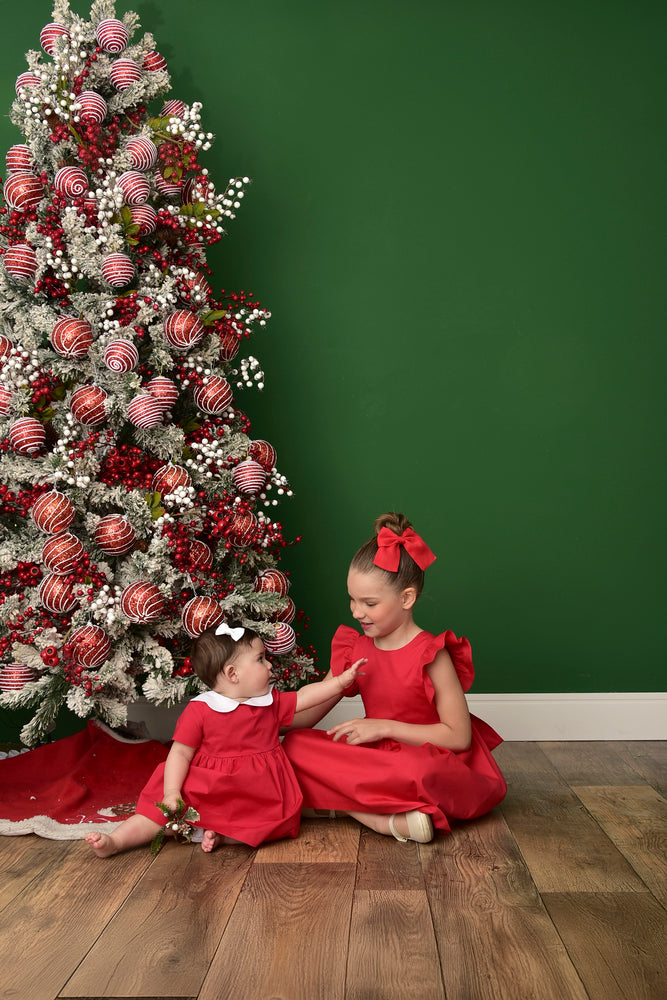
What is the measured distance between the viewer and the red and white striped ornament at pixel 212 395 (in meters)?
2.15

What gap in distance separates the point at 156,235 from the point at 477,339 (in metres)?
1.05

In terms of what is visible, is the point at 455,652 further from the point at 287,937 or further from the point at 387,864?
the point at 287,937

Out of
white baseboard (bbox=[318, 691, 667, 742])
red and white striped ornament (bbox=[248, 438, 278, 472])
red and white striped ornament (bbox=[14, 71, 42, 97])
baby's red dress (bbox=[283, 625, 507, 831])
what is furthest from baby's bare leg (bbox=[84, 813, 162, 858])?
red and white striped ornament (bbox=[14, 71, 42, 97])

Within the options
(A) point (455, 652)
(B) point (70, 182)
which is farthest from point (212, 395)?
(A) point (455, 652)

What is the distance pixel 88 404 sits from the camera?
80.4 inches

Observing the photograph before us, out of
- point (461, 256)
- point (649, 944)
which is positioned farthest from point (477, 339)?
point (649, 944)

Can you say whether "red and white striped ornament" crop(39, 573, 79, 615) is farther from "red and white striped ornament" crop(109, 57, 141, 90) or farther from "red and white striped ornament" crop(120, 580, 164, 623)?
"red and white striped ornament" crop(109, 57, 141, 90)

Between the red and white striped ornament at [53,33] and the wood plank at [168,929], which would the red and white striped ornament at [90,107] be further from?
the wood plank at [168,929]

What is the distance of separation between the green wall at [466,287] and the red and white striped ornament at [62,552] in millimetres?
861

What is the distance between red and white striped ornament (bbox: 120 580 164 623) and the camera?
1980mm

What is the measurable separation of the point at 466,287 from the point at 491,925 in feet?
6.12

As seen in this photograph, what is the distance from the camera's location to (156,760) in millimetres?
2311

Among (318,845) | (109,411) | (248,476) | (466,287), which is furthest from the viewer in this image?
(466,287)

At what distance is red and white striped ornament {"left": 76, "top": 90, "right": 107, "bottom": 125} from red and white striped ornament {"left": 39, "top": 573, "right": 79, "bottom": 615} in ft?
3.70
